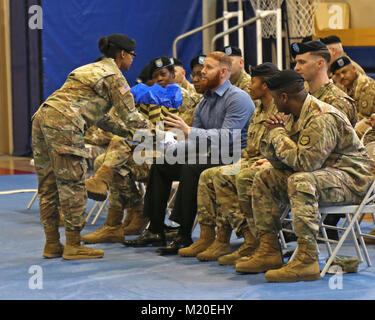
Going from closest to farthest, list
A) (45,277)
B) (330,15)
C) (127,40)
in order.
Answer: (45,277) → (127,40) → (330,15)

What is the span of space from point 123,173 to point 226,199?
1.37m

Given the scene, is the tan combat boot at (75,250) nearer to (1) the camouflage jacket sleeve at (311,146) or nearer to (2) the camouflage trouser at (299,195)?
(2) the camouflage trouser at (299,195)

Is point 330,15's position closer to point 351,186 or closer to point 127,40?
Answer: point 127,40

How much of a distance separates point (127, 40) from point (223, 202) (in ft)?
4.76

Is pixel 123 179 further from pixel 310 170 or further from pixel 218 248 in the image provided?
pixel 310 170

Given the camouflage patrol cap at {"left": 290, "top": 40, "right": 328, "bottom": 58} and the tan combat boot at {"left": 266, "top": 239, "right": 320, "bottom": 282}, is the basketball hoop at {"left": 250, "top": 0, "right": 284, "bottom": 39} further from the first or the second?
the tan combat boot at {"left": 266, "top": 239, "right": 320, "bottom": 282}

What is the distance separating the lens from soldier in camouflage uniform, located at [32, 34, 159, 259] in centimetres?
553

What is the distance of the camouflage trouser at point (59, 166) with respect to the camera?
18.1 ft

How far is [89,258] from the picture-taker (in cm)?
564

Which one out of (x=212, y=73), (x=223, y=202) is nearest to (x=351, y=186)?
(x=223, y=202)

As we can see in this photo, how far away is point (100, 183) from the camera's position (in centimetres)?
635

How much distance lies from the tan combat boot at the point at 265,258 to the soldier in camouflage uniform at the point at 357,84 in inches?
86.2

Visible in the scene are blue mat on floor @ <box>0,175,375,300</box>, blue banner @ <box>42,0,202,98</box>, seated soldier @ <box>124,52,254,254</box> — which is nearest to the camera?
blue mat on floor @ <box>0,175,375,300</box>

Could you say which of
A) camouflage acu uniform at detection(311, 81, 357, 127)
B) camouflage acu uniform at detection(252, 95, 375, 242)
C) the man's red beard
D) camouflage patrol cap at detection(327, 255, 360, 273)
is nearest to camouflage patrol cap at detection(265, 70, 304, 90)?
camouflage acu uniform at detection(252, 95, 375, 242)
